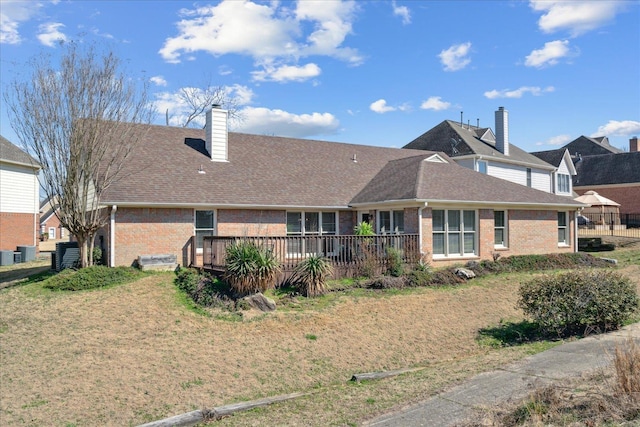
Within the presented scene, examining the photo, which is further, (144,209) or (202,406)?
(144,209)

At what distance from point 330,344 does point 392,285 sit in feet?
17.3

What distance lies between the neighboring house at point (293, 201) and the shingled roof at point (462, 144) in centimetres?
933

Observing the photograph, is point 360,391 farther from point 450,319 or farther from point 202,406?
point 450,319

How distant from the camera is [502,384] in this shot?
317 inches

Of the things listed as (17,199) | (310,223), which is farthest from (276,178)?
(17,199)

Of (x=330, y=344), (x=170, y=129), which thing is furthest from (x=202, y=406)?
(x=170, y=129)

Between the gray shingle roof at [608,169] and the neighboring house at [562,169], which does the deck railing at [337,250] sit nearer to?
the neighboring house at [562,169]

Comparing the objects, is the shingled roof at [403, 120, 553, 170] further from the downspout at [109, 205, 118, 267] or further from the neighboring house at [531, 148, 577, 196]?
the downspout at [109, 205, 118, 267]

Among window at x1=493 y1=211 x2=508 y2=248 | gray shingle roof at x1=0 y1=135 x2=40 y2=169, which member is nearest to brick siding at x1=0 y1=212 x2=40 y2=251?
gray shingle roof at x1=0 y1=135 x2=40 y2=169

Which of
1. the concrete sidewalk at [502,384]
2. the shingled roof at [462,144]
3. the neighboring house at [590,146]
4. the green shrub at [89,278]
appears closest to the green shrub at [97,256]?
the green shrub at [89,278]

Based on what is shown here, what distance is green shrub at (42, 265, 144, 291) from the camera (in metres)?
16.2

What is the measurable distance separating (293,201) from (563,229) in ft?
44.5

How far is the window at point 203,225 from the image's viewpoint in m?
19.7

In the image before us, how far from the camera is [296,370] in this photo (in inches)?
430
